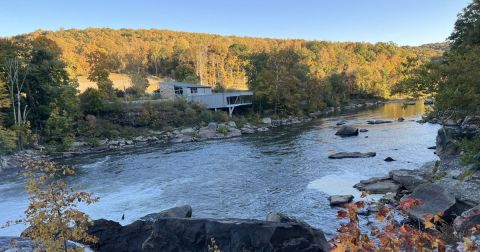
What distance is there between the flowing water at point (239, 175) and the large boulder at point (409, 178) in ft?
7.96

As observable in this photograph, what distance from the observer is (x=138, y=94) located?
6812 cm

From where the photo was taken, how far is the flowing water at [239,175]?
763 inches

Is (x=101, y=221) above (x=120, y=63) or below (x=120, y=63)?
below

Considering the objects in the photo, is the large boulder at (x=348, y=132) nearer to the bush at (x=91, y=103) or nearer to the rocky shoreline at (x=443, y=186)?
the rocky shoreline at (x=443, y=186)

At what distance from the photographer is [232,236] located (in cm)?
1295

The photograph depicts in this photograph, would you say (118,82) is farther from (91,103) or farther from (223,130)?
(223,130)

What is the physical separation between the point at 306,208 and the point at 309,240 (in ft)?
19.3

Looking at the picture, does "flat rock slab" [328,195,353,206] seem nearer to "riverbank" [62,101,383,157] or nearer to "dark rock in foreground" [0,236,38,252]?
"dark rock in foreground" [0,236,38,252]

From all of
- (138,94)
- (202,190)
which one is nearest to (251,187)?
(202,190)

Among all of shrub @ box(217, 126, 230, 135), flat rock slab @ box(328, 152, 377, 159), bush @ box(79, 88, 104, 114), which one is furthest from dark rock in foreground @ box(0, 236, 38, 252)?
bush @ box(79, 88, 104, 114)

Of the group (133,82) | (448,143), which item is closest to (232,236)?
(448,143)

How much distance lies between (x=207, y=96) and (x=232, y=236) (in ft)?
162

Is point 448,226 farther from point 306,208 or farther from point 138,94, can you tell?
point 138,94

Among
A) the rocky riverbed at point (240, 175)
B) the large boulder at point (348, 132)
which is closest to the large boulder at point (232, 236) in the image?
the rocky riverbed at point (240, 175)
